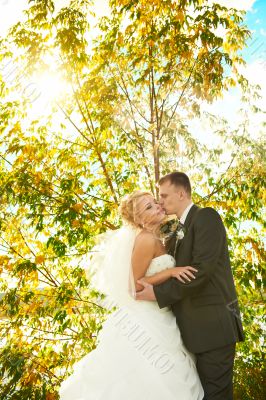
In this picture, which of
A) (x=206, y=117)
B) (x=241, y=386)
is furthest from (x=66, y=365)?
(x=206, y=117)

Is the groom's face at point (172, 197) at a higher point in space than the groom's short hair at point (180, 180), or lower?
lower

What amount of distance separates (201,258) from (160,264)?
0.41 meters

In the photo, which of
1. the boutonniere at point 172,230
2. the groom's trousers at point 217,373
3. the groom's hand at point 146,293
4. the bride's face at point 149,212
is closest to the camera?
the groom's trousers at point 217,373

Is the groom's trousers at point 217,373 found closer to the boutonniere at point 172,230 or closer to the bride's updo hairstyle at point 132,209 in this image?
the boutonniere at point 172,230

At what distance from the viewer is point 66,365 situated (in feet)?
14.3

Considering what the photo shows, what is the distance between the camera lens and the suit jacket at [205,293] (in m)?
2.65

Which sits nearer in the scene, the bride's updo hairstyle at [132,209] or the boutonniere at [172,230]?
the boutonniere at [172,230]

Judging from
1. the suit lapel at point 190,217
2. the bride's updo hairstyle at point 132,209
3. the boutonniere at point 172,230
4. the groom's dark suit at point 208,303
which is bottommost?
the groom's dark suit at point 208,303

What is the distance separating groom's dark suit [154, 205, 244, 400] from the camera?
2.62m

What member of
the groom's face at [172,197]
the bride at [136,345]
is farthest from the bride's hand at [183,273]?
the groom's face at [172,197]

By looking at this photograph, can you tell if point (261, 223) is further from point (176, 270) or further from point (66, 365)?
point (66, 365)

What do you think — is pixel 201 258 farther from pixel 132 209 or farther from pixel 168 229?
pixel 132 209

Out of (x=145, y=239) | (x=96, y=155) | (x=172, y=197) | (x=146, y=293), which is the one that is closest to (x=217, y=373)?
(x=146, y=293)

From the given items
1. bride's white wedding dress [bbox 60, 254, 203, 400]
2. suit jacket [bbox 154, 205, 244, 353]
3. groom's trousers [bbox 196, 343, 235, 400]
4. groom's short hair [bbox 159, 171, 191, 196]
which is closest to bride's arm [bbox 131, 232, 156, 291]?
bride's white wedding dress [bbox 60, 254, 203, 400]
